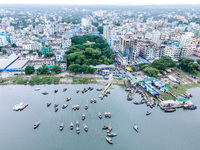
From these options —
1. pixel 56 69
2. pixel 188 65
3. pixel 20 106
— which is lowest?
pixel 20 106

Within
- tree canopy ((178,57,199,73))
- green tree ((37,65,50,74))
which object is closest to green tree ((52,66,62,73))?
green tree ((37,65,50,74))

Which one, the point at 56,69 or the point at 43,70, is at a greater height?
the point at 56,69

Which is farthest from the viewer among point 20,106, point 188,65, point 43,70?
point 188,65

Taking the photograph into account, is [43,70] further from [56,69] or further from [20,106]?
[20,106]

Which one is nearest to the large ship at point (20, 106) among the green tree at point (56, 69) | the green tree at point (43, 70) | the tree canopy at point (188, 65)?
the green tree at point (43, 70)

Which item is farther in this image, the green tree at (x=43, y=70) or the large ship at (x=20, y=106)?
the green tree at (x=43, y=70)

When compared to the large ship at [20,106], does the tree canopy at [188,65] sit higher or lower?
higher

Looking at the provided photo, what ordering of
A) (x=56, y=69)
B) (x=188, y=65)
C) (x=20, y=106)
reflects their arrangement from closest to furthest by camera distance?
(x=20, y=106) → (x=56, y=69) → (x=188, y=65)

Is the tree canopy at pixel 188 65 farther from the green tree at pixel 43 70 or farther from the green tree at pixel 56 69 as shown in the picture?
the green tree at pixel 43 70

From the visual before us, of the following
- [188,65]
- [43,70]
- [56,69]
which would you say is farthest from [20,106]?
[188,65]

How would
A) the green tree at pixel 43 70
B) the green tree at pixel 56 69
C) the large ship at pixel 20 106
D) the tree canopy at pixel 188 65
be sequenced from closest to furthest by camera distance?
the large ship at pixel 20 106, the green tree at pixel 43 70, the green tree at pixel 56 69, the tree canopy at pixel 188 65

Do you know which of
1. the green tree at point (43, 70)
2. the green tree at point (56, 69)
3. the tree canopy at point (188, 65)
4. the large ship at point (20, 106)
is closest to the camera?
the large ship at point (20, 106)

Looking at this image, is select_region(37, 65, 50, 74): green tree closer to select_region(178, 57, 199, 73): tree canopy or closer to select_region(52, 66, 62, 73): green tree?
select_region(52, 66, 62, 73): green tree
